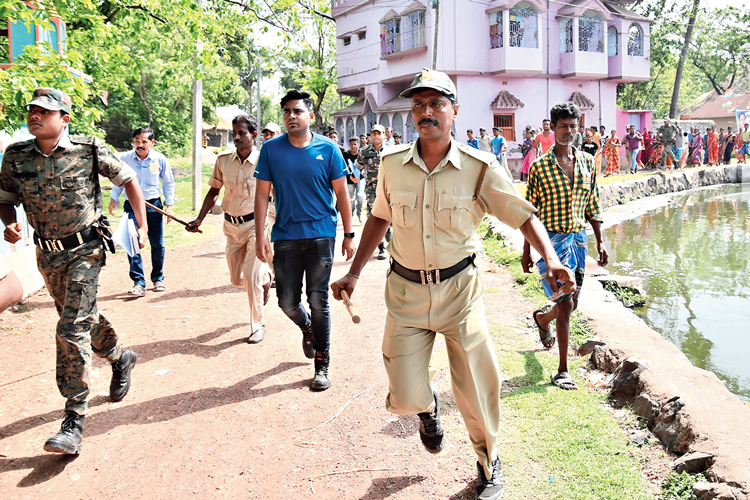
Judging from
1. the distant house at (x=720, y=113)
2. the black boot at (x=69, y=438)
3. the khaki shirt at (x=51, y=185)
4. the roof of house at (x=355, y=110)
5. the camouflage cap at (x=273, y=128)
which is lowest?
the black boot at (x=69, y=438)

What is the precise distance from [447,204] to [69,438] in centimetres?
272

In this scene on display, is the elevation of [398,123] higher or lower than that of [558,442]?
higher

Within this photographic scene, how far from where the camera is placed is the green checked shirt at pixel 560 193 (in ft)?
16.7

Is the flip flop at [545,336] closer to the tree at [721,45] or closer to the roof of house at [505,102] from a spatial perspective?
the roof of house at [505,102]

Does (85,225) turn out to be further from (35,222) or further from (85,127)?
(85,127)

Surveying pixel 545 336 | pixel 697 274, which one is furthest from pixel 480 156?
pixel 697 274

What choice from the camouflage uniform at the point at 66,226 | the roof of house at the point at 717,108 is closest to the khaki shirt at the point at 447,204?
the camouflage uniform at the point at 66,226

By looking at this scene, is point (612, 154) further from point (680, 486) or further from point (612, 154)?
point (680, 486)

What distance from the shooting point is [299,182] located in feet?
16.6

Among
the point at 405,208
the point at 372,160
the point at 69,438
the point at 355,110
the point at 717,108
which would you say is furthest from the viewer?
the point at 717,108

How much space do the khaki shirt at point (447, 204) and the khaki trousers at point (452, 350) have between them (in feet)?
0.47

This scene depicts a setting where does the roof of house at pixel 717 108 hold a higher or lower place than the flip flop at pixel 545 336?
higher

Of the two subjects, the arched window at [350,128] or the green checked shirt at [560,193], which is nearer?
the green checked shirt at [560,193]

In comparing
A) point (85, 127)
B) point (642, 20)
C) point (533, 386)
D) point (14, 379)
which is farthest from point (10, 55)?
point (642, 20)
